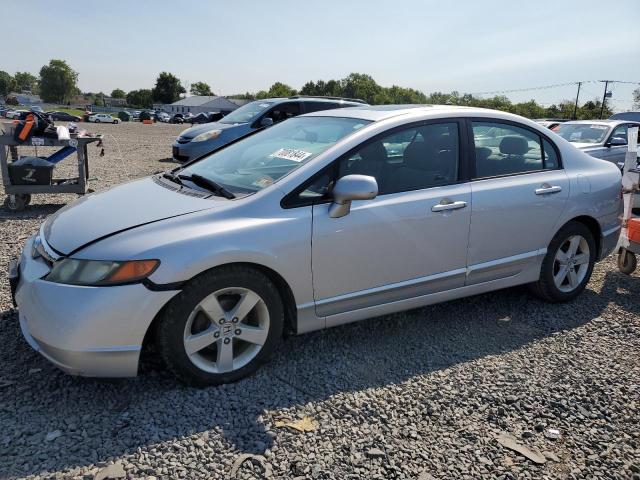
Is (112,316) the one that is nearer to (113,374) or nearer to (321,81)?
(113,374)

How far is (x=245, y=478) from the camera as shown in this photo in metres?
2.36

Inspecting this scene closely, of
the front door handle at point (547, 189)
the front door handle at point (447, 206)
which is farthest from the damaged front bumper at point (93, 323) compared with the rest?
the front door handle at point (547, 189)

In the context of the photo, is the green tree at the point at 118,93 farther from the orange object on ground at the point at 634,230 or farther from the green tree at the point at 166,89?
the orange object on ground at the point at 634,230

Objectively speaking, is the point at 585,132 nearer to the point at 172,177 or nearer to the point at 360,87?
the point at 172,177

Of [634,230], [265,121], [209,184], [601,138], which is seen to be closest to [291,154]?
[209,184]

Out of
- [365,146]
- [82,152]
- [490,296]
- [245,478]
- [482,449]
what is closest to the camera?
[245,478]

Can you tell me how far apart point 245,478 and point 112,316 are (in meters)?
1.03

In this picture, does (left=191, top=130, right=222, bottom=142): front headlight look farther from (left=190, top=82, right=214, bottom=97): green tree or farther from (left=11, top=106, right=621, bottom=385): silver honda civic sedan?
(left=190, top=82, right=214, bottom=97): green tree

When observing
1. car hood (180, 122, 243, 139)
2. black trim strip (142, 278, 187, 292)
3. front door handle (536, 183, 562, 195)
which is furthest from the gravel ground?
car hood (180, 122, 243, 139)

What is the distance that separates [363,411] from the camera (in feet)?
9.48

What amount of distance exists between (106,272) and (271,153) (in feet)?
5.08

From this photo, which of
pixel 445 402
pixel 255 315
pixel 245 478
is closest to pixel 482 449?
pixel 445 402

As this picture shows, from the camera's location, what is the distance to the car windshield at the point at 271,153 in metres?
3.44

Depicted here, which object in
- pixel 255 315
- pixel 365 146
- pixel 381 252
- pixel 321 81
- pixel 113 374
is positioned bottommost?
pixel 113 374
